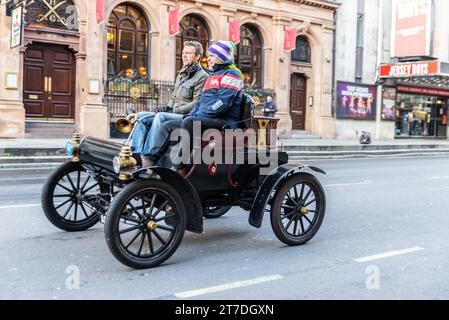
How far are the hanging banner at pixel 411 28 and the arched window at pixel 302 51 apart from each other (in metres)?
6.37

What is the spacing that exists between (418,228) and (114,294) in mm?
4258

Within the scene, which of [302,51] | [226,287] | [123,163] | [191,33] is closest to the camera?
[226,287]

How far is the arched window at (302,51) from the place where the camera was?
28.1 metres

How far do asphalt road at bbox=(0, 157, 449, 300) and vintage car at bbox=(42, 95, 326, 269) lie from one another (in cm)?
21

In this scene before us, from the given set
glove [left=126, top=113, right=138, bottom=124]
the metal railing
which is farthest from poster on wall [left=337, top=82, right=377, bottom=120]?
glove [left=126, top=113, right=138, bottom=124]

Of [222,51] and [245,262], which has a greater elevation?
[222,51]

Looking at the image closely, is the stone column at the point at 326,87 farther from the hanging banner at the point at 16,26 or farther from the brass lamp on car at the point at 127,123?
the brass lamp on car at the point at 127,123

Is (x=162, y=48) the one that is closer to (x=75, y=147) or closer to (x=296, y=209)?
(x=75, y=147)

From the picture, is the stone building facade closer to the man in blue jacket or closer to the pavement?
the pavement

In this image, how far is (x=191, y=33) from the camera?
24.0 metres

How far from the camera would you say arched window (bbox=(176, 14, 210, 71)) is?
932 inches

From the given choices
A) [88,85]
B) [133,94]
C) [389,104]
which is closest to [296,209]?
[88,85]

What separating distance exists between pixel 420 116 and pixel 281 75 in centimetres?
1358
